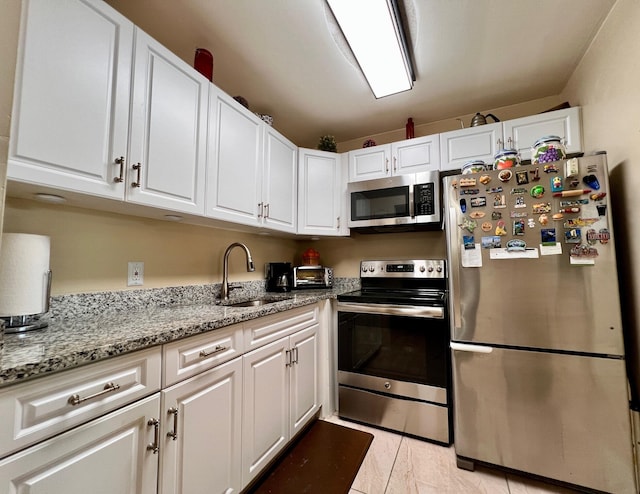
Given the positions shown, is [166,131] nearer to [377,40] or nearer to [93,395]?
[93,395]

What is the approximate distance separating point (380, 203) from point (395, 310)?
902 mm

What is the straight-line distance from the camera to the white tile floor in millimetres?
1345

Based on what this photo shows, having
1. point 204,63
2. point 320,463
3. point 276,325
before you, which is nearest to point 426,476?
point 320,463

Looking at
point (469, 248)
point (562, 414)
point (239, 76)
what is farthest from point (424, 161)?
point (562, 414)

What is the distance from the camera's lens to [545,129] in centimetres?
181

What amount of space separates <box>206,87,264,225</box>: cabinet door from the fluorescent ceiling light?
747mm

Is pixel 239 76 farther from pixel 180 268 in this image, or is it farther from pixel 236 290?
pixel 236 290

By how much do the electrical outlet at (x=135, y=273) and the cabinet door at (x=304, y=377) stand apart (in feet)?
2.90

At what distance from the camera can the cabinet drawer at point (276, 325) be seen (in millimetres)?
1314

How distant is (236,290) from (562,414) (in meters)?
2.00

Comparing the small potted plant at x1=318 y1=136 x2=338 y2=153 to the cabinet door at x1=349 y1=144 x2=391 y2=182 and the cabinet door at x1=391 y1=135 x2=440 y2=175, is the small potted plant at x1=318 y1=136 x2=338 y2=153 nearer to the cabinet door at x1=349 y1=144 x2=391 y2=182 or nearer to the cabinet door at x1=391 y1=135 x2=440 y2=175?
the cabinet door at x1=349 y1=144 x2=391 y2=182

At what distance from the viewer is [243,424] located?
4.05ft

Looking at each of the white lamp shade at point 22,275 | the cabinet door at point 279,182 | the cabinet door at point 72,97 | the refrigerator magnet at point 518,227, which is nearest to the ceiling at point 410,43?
the cabinet door at point 279,182

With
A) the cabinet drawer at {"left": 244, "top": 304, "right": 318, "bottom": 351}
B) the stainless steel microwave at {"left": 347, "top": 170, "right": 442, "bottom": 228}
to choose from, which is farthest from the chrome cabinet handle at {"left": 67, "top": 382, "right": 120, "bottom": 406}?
the stainless steel microwave at {"left": 347, "top": 170, "right": 442, "bottom": 228}
